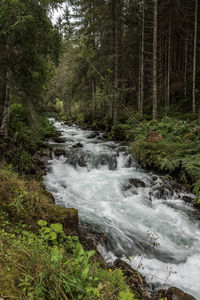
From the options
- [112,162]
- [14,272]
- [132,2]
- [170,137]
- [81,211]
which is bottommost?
[81,211]

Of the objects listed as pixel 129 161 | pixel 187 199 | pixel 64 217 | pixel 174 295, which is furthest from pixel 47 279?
pixel 129 161

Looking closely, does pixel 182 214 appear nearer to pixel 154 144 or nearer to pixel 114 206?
pixel 114 206

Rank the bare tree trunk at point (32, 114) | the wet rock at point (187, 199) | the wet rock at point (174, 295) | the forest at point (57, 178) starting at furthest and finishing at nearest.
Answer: the bare tree trunk at point (32, 114) → the wet rock at point (187, 199) → the wet rock at point (174, 295) → the forest at point (57, 178)

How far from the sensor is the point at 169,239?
4.99 metres

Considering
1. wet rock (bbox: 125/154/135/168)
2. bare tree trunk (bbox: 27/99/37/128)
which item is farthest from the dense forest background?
bare tree trunk (bbox: 27/99/37/128)

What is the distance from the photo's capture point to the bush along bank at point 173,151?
7.02m

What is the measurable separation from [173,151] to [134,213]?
397 centimetres

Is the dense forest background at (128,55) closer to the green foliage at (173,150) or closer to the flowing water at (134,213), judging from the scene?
the green foliage at (173,150)

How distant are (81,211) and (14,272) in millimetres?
4177

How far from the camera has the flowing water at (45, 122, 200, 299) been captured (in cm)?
403

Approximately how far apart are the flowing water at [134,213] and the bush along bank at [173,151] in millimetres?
561

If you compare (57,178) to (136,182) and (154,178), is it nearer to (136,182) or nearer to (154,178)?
(136,182)

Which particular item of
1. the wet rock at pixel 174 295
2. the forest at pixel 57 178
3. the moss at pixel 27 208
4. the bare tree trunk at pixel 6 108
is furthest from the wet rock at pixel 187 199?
the bare tree trunk at pixel 6 108

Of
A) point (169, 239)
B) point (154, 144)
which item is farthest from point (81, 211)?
point (154, 144)
